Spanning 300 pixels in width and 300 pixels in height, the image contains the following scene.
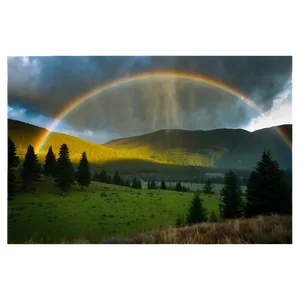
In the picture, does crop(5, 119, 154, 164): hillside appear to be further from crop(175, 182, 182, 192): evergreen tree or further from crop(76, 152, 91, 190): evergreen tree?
crop(175, 182, 182, 192): evergreen tree

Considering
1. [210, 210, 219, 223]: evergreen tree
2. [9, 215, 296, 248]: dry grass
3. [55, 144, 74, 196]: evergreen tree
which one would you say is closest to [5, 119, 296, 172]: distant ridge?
[55, 144, 74, 196]: evergreen tree

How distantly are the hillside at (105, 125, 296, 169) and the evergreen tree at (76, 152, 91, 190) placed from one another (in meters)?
1.69

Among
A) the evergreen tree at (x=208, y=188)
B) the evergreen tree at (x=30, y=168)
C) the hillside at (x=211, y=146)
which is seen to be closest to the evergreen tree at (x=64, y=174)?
the evergreen tree at (x=30, y=168)

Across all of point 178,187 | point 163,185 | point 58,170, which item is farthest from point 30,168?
point 178,187

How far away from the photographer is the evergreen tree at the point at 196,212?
552cm

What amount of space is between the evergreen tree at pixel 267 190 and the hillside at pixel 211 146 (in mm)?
271

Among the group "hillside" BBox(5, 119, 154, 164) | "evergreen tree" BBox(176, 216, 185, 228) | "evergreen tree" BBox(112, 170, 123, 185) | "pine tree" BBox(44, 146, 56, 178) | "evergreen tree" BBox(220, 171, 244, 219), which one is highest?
"hillside" BBox(5, 119, 154, 164)

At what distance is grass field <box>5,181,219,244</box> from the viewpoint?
4988mm

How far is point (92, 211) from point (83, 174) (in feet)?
3.57

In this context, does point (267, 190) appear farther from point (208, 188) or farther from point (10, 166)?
point (10, 166)

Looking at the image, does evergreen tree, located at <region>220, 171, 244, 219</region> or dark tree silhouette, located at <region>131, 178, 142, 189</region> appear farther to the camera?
dark tree silhouette, located at <region>131, 178, 142, 189</region>
